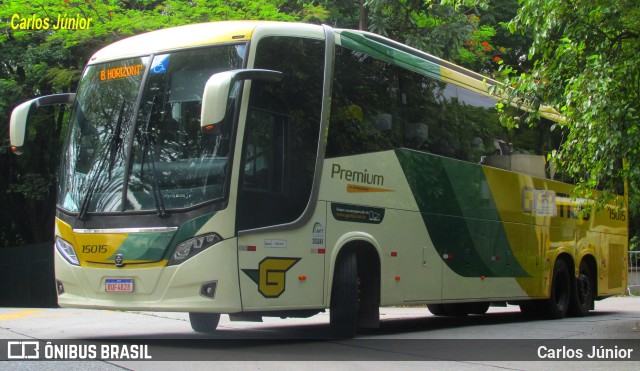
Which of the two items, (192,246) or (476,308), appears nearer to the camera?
(192,246)

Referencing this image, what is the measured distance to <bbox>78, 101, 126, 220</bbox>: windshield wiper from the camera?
30.7ft

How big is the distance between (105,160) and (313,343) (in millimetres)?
3228

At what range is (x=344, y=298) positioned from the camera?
1011cm

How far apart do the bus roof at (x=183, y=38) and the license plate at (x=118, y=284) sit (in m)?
2.61

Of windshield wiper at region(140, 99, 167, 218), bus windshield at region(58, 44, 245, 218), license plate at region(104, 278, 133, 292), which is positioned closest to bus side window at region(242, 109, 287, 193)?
bus windshield at region(58, 44, 245, 218)

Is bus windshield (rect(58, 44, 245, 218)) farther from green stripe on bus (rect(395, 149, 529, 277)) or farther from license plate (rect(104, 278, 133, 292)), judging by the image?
green stripe on bus (rect(395, 149, 529, 277))

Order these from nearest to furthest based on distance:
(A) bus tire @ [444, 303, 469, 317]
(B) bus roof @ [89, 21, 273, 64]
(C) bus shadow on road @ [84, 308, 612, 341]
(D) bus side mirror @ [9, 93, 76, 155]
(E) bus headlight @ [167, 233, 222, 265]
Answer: (E) bus headlight @ [167, 233, 222, 265], (B) bus roof @ [89, 21, 273, 64], (D) bus side mirror @ [9, 93, 76, 155], (C) bus shadow on road @ [84, 308, 612, 341], (A) bus tire @ [444, 303, 469, 317]

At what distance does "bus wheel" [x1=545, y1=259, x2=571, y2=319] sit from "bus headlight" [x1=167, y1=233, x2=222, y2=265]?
873 centimetres

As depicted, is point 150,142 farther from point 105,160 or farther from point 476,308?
point 476,308

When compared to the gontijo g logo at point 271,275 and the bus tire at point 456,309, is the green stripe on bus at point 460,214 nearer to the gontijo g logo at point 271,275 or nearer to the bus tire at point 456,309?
the bus tire at point 456,309

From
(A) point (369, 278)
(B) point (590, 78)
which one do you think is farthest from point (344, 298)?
(B) point (590, 78)

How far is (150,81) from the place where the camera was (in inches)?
370

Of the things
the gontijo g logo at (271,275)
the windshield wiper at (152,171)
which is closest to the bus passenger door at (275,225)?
the gontijo g logo at (271,275)

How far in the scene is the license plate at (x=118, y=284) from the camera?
29.2 feet
